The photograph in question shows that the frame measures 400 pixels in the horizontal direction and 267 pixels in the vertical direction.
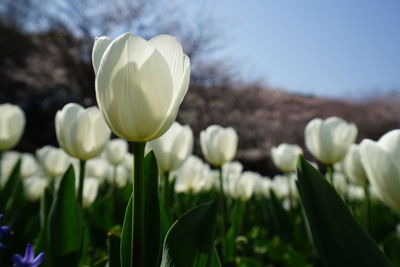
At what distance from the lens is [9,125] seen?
4.48ft

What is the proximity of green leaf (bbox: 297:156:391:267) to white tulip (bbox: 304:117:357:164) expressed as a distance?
84 cm

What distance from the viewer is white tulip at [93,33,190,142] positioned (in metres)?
0.44

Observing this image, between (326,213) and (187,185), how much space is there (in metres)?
1.35

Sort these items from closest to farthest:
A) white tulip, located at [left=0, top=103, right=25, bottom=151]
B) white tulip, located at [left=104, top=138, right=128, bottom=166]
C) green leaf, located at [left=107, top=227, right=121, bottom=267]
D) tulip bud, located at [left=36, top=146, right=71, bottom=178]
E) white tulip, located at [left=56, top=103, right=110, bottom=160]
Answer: green leaf, located at [left=107, top=227, right=121, bottom=267] → white tulip, located at [left=56, top=103, right=110, bottom=160] → white tulip, located at [left=0, top=103, right=25, bottom=151] → tulip bud, located at [left=36, top=146, right=71, bottom=178] → white tulip, located at [left=104, top=138, right=128, bottom=166]

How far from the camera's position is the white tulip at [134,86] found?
1.46 feet

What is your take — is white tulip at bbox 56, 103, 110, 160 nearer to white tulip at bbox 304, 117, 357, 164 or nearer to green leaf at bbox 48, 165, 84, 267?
green leaf at bbox 48, 165, 84, 267

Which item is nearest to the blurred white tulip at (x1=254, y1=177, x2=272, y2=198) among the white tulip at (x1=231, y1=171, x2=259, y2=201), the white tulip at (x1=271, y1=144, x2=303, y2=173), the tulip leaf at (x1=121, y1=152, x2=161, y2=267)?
the white tulip at (x1=271, y1=144, x2=303, y2=173)

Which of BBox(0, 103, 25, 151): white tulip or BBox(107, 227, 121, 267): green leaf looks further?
BBox(0, 103, 25, 151): white tulip

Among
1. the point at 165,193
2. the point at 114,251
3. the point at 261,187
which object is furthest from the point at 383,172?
the point at 261,187

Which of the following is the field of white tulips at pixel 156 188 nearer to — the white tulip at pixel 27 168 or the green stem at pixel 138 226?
the green stem at pixel 138 226

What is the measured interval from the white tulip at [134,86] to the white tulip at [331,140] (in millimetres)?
834

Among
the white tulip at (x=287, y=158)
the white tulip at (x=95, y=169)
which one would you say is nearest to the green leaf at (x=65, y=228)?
the white tulip at (x=287, y=158)

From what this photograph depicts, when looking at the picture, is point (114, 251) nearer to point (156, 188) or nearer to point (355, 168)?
point (156, 188)

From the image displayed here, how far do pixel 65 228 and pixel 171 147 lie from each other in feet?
1.23
